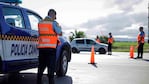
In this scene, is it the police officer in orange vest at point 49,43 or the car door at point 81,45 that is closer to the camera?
the police officer in orange vest at point 49,43

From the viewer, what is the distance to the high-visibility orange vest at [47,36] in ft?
27.7

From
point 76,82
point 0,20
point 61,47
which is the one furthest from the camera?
point 61,47

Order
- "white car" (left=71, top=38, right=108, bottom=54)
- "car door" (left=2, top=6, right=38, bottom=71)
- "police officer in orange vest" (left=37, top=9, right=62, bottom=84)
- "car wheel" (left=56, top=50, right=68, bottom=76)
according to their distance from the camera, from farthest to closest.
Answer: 1. "white car" (left=71, top=38, right=108, bottom=54)
2. "car wheel" (left=56, top=50, right=68, bottom=76)
3. "police officer in orange vest" (left=37, top=9, right=62, bottom=84)
4. "car door" (left=2, top=6, right=38, bottom=71)

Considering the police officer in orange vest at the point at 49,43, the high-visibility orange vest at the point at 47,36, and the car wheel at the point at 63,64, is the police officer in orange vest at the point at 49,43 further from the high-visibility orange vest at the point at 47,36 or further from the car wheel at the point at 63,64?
the car wheel at the point at 63,64

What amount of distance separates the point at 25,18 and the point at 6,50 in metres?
1.63

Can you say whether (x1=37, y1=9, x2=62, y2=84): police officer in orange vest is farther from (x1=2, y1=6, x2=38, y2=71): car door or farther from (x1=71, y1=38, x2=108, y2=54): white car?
(x1=71, y1=38, x2=108, y2=54): white car

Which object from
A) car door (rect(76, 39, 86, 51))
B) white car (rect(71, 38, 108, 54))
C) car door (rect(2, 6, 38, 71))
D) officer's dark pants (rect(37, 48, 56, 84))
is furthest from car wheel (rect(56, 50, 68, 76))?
car door (rect(76, 39, 86, 51))

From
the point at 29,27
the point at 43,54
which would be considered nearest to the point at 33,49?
the point at 29,27

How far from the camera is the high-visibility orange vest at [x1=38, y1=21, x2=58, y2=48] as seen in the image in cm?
844

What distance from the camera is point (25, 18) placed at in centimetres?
967

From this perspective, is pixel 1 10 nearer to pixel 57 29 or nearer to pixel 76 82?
pixel 57 29

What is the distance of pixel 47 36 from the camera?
27.9 feet

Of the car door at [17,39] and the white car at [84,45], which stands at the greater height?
the car door at [17,39]

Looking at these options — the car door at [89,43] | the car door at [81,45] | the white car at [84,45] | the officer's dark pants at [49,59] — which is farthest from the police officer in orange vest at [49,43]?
the car door at [81,45]
